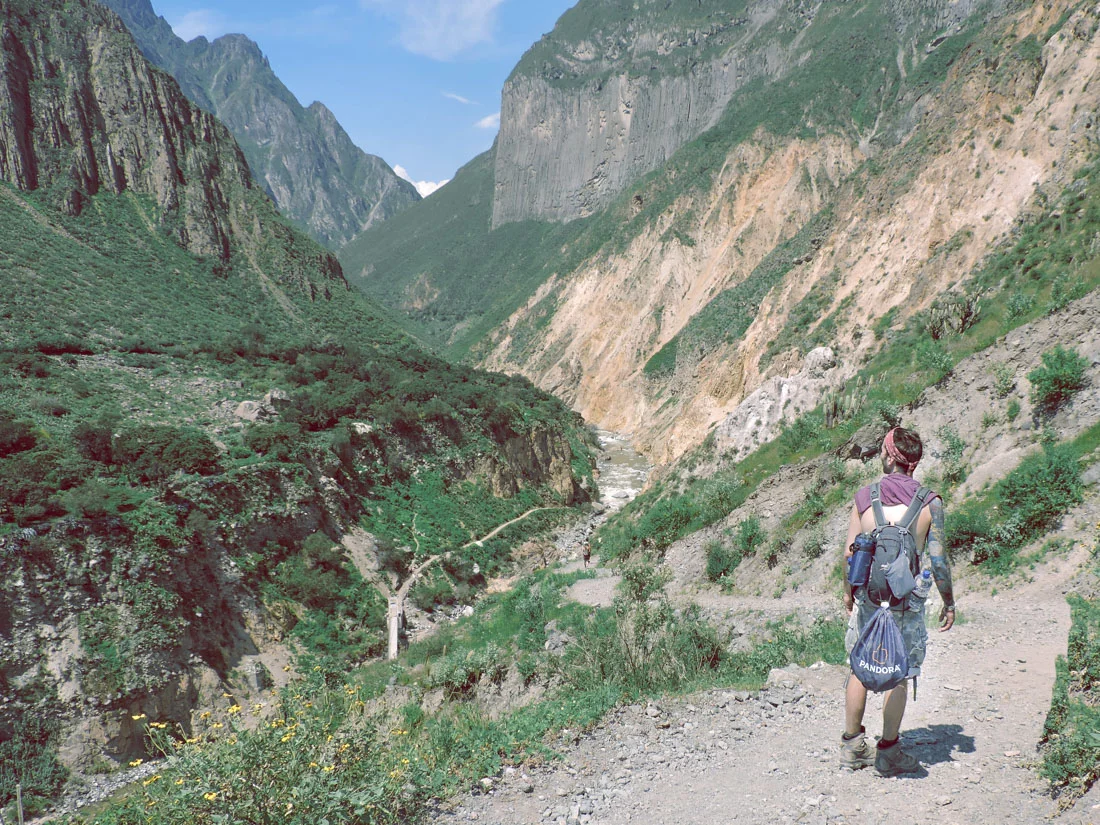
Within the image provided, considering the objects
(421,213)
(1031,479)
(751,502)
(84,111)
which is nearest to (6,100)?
(84,111)

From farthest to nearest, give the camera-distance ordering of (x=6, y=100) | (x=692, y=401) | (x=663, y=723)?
(x=6, y=100), (x=692, y=401), (x=663, y=723)

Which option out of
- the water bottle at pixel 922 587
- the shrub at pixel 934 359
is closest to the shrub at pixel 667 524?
the shrub at pixel 934 359

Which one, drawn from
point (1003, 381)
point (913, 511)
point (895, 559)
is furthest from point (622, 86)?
point (895, 559)

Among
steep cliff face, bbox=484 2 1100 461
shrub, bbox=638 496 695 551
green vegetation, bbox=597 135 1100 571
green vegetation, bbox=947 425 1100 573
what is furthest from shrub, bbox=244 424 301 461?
green vegetation, bbox=947 425 1100 573

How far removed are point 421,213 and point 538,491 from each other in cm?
15432

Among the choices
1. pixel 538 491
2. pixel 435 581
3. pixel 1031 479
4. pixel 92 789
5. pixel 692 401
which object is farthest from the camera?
pixel 692 401

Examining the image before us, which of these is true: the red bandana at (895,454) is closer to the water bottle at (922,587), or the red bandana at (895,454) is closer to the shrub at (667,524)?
the water bottle at (922,587)

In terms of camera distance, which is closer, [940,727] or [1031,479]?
[940,727]

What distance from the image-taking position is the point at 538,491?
32.1 meters

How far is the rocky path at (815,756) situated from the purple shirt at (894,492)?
1584mm

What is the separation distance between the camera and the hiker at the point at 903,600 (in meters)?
3.62

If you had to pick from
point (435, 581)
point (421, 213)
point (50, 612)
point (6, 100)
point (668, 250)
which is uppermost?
point (421, 213)

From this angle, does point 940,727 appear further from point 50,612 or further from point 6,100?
point 6,100

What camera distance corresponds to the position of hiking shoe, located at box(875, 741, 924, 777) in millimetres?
3701
